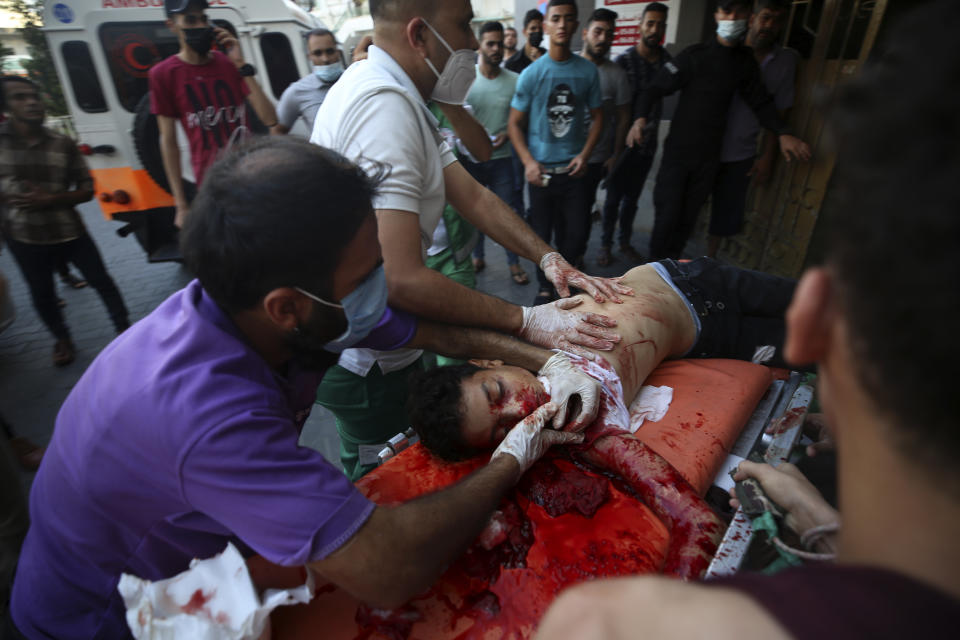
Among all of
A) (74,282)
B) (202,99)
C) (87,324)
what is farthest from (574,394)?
(74,282)

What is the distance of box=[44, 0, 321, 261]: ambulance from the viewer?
14.3 feet

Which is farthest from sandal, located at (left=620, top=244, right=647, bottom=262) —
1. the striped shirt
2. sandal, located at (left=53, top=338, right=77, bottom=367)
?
sandal, located at (left=53, top=338, right=77, bottom=367)

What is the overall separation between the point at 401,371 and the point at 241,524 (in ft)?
4.40

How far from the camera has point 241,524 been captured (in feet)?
3.43

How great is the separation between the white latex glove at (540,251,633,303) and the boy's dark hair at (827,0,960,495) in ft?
5.96

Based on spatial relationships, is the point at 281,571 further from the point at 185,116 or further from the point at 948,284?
the point at 185,116

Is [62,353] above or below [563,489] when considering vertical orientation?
below

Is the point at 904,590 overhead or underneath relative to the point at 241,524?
overhead

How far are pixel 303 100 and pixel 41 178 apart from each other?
2091 mm

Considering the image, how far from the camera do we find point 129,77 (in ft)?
15.1

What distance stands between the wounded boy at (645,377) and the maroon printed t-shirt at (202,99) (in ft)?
10.0

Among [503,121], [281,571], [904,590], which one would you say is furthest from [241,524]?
[503,121]

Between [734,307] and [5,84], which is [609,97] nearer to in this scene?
[734,307]

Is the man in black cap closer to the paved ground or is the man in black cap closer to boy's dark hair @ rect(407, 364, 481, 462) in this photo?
the paved ground
